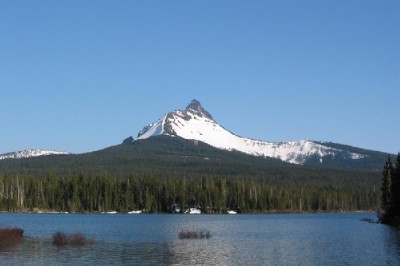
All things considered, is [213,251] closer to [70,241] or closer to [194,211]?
[70,241]

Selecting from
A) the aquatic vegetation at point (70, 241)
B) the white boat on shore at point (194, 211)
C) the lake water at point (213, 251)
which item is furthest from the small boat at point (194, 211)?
the aquatic vegetation at point (70, 241)

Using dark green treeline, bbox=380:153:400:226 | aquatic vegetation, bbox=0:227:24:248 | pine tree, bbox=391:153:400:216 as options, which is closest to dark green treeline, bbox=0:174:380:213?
dark green treeline, bbox=380:153:400:226

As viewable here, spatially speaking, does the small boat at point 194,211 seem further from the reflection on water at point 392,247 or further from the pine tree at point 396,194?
the reflection on water at point 392,247

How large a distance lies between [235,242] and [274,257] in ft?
54.7

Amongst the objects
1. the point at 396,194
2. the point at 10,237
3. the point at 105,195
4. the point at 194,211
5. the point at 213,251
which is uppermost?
the point at 105,195

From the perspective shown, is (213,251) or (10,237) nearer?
(213,251)

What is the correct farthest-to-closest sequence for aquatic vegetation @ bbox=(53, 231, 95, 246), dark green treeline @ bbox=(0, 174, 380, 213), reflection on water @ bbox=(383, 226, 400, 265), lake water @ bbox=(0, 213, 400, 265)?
dark green treeline @ bbox=(0, 174, 380, 213)
aquatic vegetation @ bbox=(53, 231, 95, 246)
reflection on water @ bbox=(383, 226, 400, 265)
lake water @ bbox=(0, 213, 400, 265)

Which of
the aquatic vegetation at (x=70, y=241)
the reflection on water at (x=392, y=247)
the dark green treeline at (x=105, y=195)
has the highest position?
the dark green treeline at (x=105, y=195)

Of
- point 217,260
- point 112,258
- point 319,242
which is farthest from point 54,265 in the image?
point 319,242

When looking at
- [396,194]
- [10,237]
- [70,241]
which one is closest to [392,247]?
[70,241]

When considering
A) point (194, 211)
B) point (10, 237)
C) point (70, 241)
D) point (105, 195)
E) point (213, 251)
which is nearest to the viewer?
point (213, 251)

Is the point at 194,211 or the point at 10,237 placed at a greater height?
the point at 194,211

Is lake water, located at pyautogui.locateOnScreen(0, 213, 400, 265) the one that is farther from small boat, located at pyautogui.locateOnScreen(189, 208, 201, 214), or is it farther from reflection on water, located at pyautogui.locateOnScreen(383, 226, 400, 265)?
small boat, located at pyautogui.locateOnScreen(189, 208, 201, 214)

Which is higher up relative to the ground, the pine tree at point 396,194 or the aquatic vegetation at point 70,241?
the pine tree at point 396,194
